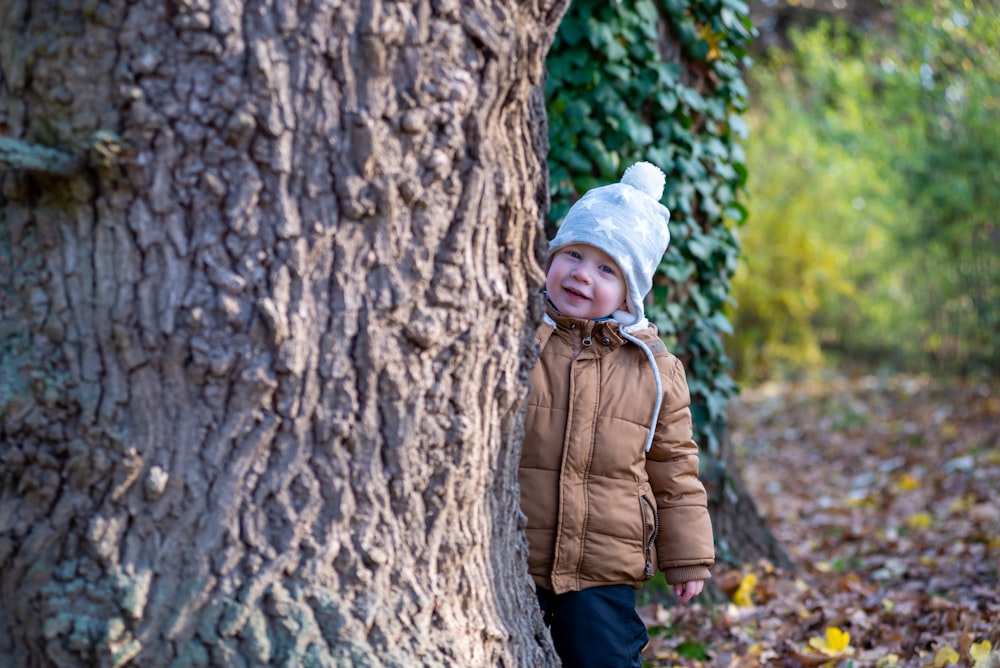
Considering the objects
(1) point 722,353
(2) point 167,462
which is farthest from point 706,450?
(2) point 167,462

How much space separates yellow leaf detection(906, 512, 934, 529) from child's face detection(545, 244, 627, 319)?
3.88 meters

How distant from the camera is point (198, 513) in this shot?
5.59ft

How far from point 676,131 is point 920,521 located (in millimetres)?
3287

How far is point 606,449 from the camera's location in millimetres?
2482

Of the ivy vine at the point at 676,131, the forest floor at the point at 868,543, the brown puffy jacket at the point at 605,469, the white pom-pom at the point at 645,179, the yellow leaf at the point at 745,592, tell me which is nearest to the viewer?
the brown puffy jacket at the point at 605,469

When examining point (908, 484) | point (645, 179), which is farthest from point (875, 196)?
point (645, 179)

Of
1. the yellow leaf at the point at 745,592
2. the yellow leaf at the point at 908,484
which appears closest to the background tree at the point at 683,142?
the yellow leaf at the point at 745,592

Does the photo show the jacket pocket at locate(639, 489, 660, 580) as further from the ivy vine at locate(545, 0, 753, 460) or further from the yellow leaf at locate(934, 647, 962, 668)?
the ivy vine at locate(545, 0, 753, 460)

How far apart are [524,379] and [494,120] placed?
58cm

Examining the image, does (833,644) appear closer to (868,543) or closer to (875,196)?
(868,543)

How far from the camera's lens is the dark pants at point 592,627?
2490 mm

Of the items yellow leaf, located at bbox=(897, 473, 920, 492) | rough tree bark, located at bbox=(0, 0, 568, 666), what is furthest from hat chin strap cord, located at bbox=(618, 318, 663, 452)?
yellow leaf, located at bbox=(897, 473, 920, 492)

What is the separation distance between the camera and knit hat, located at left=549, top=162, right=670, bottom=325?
2.54 meters

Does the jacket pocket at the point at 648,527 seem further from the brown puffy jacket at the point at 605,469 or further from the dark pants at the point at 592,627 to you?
the dark pants at the point at 592,627
